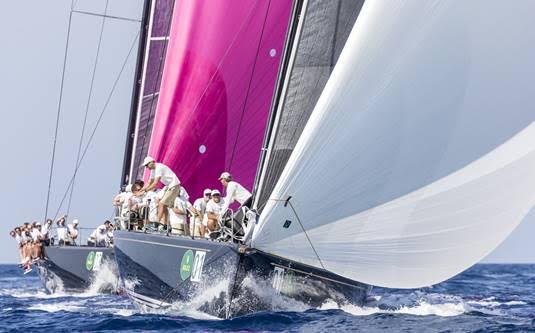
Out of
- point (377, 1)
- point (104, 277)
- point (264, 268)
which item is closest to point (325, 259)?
point (264, 268)

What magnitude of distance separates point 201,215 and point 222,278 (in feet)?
6.78

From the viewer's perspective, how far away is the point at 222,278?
14820 mm

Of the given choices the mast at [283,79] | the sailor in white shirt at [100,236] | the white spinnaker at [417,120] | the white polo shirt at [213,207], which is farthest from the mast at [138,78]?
the white spinnaker at [417,120]

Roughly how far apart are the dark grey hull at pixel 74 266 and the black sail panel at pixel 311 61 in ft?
29.7

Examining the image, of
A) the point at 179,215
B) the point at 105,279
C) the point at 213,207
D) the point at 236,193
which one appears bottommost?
the point at 105,279

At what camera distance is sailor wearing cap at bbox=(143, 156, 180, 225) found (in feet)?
56.0

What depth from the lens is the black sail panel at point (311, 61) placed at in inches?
606

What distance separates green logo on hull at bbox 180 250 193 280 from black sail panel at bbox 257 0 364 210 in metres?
1.25

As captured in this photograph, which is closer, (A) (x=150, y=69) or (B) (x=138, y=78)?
(A) (x=150, y=69)

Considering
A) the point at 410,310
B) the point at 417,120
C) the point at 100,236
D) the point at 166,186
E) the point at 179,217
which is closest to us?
the point at 417,120

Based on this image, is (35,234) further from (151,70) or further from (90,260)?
(151,70)

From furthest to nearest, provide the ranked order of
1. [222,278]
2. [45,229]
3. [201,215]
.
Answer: [45,229]
[201,215]
[222,278]

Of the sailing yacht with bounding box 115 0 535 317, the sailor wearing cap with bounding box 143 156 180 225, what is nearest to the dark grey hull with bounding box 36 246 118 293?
the sailor wearing cap with bounding box 143 156 180 225

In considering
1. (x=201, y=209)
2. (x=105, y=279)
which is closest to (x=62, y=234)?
(x=105, y=279)
